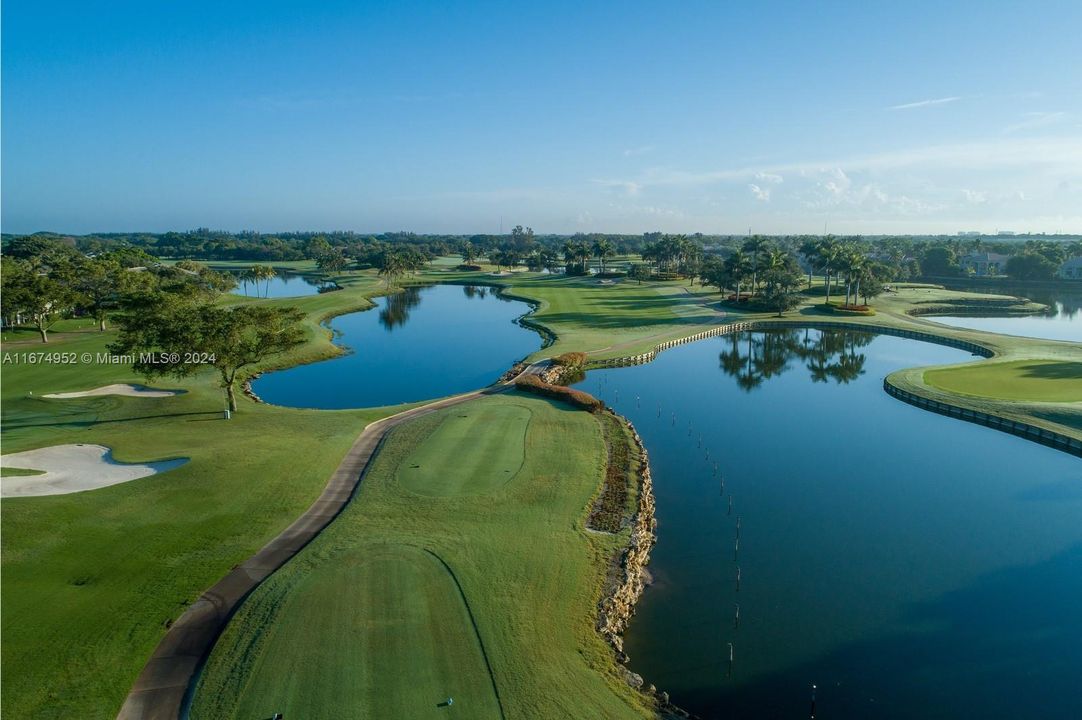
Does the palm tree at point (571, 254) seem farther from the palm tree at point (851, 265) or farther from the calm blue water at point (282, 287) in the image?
the palm tree at point (851, 265)

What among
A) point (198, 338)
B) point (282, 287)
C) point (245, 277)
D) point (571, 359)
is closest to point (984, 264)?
point (571, 359)

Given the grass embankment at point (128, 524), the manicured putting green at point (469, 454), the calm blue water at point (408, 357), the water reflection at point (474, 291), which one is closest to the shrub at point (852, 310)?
the calm blue water at point (408, 357)

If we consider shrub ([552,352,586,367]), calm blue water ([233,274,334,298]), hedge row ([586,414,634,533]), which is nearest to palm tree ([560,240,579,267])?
calm blue water ([233,274,334,298])

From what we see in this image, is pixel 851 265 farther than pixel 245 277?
No

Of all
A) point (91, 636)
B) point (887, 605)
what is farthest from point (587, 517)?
point (91, 636)

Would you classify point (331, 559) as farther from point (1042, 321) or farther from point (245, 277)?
point (245, 277)

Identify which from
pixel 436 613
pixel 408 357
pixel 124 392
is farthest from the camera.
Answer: pixel 408 357

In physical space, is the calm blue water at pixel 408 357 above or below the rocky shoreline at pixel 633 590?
above
